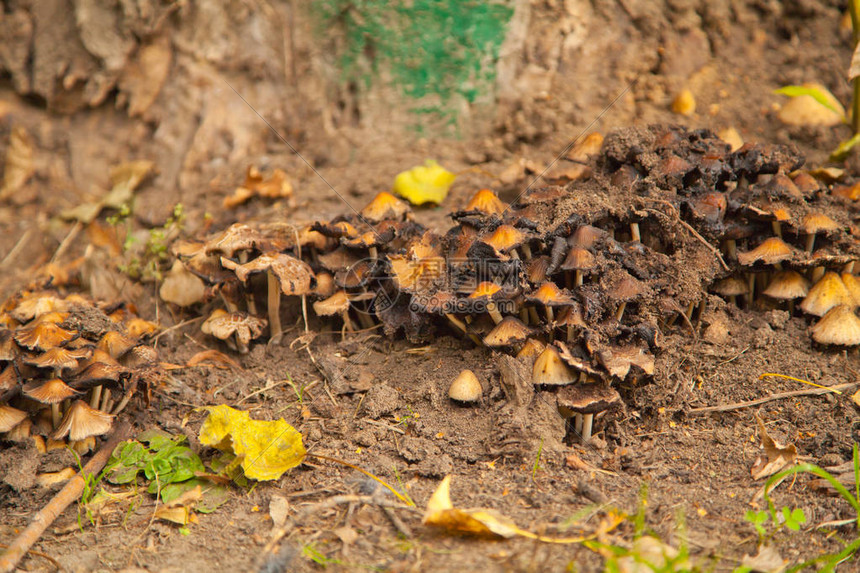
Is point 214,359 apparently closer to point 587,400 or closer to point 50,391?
point 50,391

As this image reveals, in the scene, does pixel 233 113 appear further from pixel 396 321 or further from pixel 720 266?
pixel 720 266

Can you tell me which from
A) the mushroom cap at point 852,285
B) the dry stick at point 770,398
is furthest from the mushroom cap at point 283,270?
the mushroom cap at point 852,285

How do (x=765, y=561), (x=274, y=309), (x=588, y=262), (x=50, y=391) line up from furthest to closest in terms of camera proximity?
(x=274, y=309) → (x=588, y=262) → (x=50, y=391) → (x=765, y=561)

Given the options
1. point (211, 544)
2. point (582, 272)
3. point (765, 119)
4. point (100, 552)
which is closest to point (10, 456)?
point (100, 552)

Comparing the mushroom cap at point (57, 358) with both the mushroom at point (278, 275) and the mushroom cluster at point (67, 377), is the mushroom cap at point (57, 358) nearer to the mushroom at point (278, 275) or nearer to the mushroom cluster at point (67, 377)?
the mushroom cluster at point (67, 377)

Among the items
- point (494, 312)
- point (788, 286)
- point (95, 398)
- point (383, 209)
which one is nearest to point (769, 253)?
point (788, 286)
